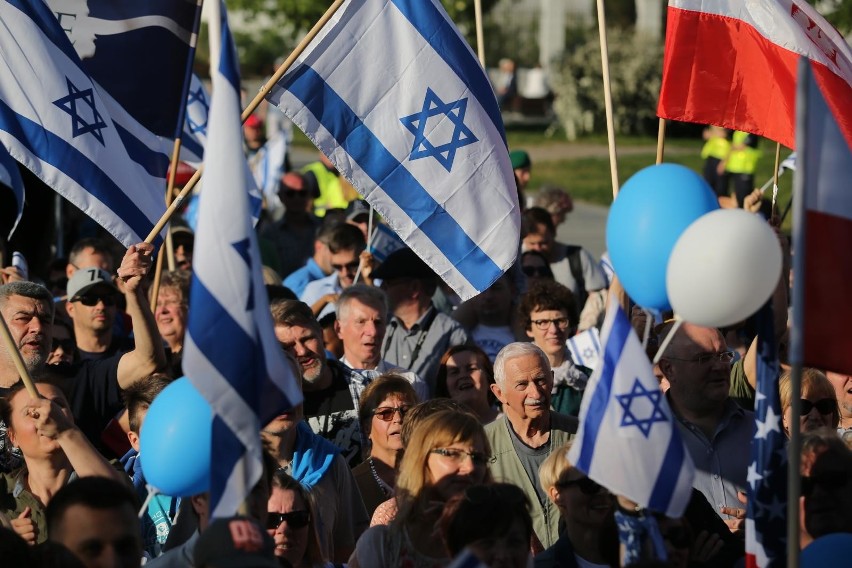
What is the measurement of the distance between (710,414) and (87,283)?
11.3 feet

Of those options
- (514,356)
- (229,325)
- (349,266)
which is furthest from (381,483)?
(349,266)

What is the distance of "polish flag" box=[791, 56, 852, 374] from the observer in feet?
14.4

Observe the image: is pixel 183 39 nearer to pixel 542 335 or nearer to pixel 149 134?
pixel 149 134

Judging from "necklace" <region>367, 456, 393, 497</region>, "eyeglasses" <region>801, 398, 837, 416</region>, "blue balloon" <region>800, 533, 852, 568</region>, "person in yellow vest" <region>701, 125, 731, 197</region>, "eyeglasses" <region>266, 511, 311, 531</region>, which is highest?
"eyeglasses" <region>266, 511, 311, 531</region>

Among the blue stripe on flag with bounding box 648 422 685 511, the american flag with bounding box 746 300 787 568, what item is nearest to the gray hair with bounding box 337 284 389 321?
the american flag with bounding box 746 300 787 568

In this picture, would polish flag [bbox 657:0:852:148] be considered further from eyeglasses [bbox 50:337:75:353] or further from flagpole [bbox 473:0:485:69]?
eyeglasses [bbox 50:337:75:353]

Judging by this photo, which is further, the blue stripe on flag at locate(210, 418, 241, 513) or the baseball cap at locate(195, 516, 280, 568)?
the blue stripe on flag at locate(210, 418, 241, 513)

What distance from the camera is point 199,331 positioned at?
446 cm

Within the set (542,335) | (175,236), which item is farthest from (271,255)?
(542,335)

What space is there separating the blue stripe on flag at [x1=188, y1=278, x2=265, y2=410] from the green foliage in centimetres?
2950

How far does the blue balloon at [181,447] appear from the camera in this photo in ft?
15.4

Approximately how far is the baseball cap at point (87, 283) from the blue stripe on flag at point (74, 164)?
1315 mm

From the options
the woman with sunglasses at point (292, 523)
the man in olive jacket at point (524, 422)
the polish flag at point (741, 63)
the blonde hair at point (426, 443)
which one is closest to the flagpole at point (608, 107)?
the polish flag at point (741, 63)

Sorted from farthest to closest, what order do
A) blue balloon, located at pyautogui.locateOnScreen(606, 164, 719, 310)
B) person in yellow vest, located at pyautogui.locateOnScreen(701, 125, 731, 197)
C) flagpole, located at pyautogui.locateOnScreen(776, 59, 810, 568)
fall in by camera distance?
person in yellow vest, located at pyautogui.locateOnScreen(701, 125, 731, 197) → blue balloon, located at pyautogui.locateOnScreen(606, 164, 719, 310) → flagpole, located at pyautogui.locateOnScreen(776, 59, 810, 568)
